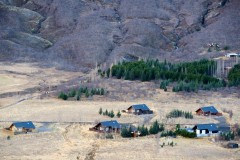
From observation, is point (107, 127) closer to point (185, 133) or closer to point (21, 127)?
point (185, 133)

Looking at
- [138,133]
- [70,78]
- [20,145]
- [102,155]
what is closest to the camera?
[102,155]

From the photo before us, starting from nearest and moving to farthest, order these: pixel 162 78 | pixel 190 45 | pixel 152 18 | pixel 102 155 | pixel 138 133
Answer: pixel 102 155 < pixel 138 133 < pixel 162 78 < pixel 190 45 < pixel 152 18

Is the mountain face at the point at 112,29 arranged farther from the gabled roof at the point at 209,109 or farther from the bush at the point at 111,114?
the bush at the point at 111,114

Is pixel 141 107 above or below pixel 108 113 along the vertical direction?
above

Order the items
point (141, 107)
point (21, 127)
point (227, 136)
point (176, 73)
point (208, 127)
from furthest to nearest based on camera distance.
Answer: point (176, 73)
point (141, 107)
point (21, 127)
point (208, 127)
point (227, 136)

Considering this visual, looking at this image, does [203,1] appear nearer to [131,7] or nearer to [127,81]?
[131,7]

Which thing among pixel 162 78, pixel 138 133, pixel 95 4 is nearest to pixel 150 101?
pixel 162 78

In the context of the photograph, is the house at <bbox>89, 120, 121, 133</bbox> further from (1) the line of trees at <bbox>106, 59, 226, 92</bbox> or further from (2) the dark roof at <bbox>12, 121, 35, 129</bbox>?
(1) the line of trees at <bbox>106, 59, 226, 92</bbox>

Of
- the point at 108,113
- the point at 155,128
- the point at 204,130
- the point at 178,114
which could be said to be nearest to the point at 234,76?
the point at 178,114
